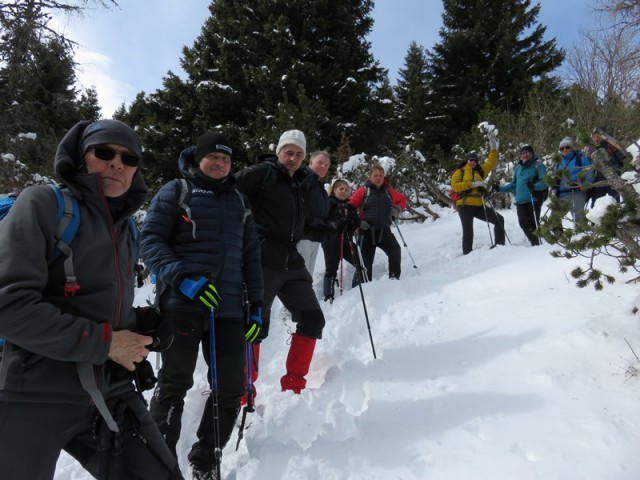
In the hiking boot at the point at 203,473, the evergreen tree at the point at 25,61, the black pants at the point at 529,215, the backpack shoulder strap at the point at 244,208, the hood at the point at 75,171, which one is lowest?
the hiking boot at the point at 203,473

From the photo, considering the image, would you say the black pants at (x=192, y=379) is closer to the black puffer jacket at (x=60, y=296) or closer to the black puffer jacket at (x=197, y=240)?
the black puffer jacket at (x=197, y=240)

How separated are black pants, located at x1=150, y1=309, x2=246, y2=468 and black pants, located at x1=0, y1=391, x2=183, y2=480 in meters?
0.75

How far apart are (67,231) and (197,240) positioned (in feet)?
4.20

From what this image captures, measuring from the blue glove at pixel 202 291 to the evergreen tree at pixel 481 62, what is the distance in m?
19.5

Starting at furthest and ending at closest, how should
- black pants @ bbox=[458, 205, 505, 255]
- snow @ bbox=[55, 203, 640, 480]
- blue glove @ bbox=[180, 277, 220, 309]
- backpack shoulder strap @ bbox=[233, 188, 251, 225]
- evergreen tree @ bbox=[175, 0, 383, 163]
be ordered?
evergreen tree @ bbox=[175, 0, 383, 163], black pants @ bbox=[458, 205, 505, 255], backpack shoulder strap @ bbox=[233, 188, 251, 225], blue glove @ bbox=[180, 277, 220, 309], snow @ bbox=[55, 203, 640, 480]

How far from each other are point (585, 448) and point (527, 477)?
40cm

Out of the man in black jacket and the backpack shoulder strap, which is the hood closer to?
the backpack shoulder strap

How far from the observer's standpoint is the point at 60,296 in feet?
5.20

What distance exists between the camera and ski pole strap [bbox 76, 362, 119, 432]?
5.25 ft

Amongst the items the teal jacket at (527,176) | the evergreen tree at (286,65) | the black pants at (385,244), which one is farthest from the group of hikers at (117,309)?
the evergreen tree at (286,65)

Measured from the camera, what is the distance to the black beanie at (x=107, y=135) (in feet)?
5.85

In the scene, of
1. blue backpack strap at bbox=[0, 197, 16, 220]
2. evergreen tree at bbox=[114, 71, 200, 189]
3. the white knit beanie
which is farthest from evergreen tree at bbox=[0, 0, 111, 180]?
blue backpack strap at bbox=[0, 197, 16, 220]

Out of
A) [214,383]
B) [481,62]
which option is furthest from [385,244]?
[481,62]

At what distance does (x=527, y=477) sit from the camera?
2.17 m
